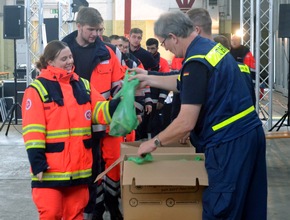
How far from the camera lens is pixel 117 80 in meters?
5.66

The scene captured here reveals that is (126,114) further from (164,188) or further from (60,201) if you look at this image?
Result: (60,201)

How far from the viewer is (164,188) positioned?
3.75 m

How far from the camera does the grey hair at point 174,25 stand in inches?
141

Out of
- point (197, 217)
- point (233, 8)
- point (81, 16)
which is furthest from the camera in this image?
point (233, 8)

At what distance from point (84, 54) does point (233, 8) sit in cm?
2426

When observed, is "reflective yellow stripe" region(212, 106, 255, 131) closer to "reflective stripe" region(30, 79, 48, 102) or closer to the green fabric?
the green fabric

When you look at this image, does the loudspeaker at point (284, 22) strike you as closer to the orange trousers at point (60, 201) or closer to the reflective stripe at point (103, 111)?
the reflective stripe at point (103, 111)

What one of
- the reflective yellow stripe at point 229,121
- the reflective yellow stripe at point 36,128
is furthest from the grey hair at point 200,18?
the reflective yellow stripe at point 36,128

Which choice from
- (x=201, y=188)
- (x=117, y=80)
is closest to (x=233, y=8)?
(x=117, y=80)

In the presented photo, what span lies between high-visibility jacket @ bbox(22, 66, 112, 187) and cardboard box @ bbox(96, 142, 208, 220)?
19.9 inches

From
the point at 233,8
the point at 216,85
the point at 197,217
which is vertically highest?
the point at 233,8

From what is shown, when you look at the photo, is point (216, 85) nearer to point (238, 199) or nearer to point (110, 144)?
point (238, 199)

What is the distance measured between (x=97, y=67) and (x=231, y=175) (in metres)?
2.32

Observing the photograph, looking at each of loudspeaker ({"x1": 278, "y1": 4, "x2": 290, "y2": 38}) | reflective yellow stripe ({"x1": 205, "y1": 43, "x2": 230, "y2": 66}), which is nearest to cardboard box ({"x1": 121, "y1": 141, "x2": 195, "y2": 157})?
reflective yellow stripe ({"x1": 205, "y1": 43, "x2": 230, "y2": 66})
